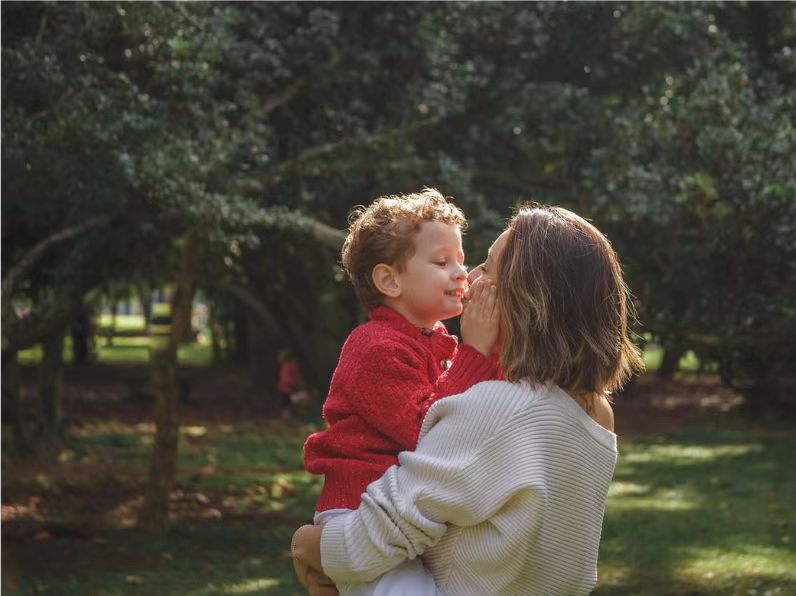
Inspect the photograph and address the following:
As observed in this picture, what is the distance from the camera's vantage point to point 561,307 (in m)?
3.00

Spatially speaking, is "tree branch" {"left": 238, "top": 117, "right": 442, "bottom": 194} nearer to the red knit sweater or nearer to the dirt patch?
the red knit sweater

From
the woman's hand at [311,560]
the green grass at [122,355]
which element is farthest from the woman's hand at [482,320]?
the green grass at [122,355]

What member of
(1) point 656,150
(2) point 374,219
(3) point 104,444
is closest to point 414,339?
(2) point 374,219

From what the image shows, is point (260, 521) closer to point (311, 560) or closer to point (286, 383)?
point (311, 560)

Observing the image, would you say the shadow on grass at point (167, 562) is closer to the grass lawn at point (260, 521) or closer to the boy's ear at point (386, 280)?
the grass lawn at point (260, 521)

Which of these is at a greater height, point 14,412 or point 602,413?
point 602,413

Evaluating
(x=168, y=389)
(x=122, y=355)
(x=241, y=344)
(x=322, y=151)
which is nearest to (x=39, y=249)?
(x=168, y=389)

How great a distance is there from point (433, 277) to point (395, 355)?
259mm

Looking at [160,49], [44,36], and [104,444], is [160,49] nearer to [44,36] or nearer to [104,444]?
[44,36]

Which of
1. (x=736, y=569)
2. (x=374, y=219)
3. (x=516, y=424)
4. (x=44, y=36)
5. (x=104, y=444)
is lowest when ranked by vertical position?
(x=104, y=444)

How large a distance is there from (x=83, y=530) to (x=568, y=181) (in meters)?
5.40

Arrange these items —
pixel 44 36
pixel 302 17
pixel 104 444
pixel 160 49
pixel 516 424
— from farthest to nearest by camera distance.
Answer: pixel 104 444 → pixel 302 17 → pixel 160 49 → pixel 44 36 → pixel 516 424

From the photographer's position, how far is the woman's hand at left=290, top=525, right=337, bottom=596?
3.24 meters

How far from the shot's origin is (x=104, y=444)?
17.5 meters
